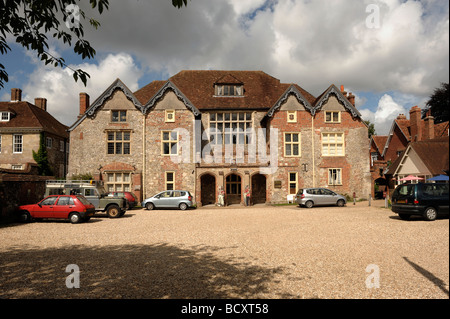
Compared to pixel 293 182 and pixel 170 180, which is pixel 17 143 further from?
pixel 293 182

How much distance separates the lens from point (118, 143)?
29.6 m

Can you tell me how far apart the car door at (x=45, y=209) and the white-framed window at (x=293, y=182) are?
20.7 metres

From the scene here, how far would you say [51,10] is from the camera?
4.82m

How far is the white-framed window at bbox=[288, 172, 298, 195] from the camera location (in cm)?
2977

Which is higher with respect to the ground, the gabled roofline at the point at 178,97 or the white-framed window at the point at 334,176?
the gabled roofline at the point at 178,97

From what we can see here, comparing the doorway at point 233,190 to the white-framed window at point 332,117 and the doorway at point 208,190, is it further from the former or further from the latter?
the white-framed window at point 332,117

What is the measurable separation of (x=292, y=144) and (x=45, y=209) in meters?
21.9

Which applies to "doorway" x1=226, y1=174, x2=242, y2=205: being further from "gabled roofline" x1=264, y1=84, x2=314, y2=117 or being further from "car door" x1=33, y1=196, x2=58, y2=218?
"car door" x1=33, y1=196, x2=58, y2=218

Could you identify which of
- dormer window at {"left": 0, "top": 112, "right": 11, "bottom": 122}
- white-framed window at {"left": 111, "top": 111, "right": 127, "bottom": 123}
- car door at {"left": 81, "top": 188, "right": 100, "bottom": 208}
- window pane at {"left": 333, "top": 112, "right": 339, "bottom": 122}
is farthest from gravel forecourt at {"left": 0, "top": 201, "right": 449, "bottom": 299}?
dormer window at {"left": 0, "top": 112, "right": 11, "bottom": 122}

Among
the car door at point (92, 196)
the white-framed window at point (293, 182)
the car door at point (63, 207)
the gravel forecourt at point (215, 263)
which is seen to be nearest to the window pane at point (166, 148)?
the car door at point (92, 196)

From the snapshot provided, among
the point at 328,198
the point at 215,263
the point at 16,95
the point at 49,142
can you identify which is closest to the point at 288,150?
the point at 328,198

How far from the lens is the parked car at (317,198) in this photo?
24.7 m

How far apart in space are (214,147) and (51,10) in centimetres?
2598
